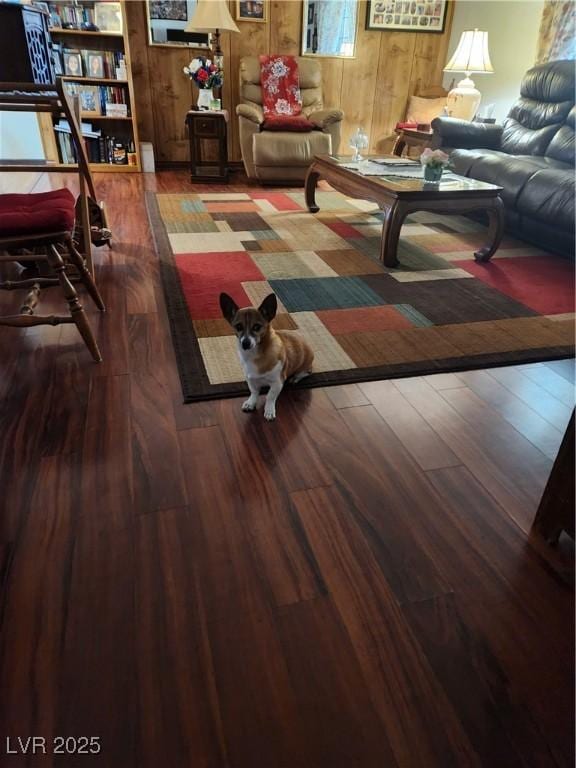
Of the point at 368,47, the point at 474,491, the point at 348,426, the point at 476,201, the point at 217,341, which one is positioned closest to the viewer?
the point at 474,491

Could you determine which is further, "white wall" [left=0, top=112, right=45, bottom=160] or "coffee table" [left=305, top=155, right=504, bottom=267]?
"white wall" [left=0, top=112, right=45, bottom=160]

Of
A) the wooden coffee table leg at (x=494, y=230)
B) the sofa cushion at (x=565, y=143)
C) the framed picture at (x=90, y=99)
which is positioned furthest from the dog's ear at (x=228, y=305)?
the framed picture at (x=90, y=99)

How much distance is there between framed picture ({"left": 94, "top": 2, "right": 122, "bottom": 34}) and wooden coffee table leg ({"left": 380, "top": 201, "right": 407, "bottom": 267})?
3.48m

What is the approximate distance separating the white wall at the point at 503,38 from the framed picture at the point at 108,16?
135 inches

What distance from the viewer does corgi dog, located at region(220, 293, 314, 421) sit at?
57.4 inches

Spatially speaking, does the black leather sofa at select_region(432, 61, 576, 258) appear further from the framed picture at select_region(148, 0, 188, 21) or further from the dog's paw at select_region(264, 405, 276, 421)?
the framed picture at select_region(148, 0, 188, 21)

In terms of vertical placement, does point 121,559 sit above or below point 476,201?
below

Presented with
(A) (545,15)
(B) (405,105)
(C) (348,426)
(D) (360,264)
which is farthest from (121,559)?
(B) (405,105)

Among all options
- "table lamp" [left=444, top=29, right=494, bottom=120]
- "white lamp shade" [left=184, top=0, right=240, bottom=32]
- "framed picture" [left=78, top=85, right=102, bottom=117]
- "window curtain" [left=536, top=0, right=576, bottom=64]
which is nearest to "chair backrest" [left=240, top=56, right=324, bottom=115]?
"white lamp shade" [left=184, top=0, right=240, bottom=32]

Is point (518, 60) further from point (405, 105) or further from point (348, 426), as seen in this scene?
point (348, 426)

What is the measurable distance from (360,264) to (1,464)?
7.12 ft

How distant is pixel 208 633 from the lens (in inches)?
38.6

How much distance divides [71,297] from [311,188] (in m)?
2.56

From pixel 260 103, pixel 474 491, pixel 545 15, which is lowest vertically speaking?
pixel 474 491
